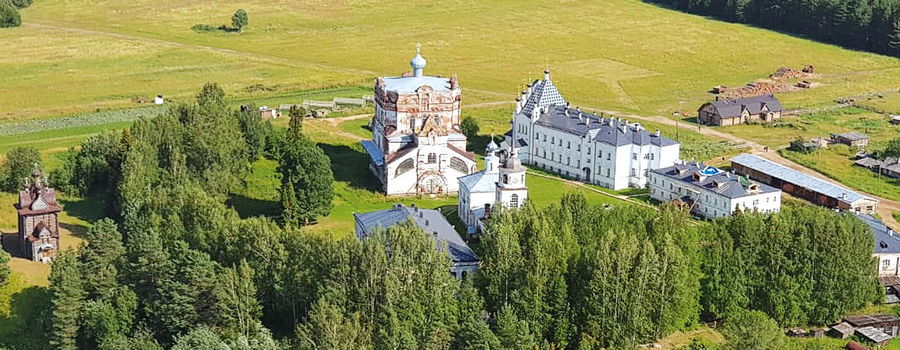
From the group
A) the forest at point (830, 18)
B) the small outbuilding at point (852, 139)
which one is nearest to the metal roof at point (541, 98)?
the small outbuilding at point (852, 139)

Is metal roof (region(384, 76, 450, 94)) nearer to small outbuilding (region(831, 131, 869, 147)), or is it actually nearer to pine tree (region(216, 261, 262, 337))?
pine tree (region(216, 261, 262, 337))

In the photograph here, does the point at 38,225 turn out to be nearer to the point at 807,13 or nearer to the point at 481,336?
the point at 481,336

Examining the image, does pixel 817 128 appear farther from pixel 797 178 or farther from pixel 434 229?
pixel 434 229

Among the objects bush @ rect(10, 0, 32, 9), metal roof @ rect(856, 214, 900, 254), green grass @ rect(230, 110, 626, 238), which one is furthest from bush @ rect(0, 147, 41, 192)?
bush @ rect(10, 0, 32, 9)

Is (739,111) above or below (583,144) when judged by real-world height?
above

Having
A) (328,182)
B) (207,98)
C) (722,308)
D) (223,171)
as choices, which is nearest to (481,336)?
(722,308)

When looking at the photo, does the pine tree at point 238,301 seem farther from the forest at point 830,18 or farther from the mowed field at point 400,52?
the forest at point 830,18

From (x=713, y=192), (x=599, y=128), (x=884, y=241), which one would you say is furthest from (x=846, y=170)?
(x=884, y=241)
